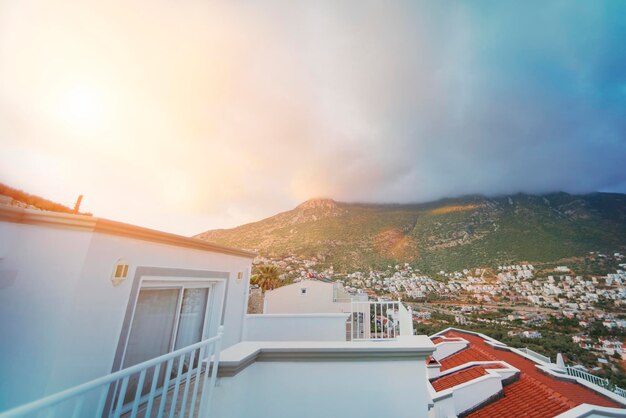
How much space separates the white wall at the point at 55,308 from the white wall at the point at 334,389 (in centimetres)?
176

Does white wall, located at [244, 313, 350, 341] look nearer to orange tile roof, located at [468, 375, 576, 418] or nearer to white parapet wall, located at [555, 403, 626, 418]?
white parapet wall, located at [555, 403, 626, 418]

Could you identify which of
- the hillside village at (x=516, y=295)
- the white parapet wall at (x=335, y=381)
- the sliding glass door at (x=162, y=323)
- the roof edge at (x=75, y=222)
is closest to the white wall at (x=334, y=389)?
the white parapet wall at (x=335, y=381)

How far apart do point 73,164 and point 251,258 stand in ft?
30.2

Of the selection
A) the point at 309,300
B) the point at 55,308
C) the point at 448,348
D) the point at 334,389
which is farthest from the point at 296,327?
the point at 448,348

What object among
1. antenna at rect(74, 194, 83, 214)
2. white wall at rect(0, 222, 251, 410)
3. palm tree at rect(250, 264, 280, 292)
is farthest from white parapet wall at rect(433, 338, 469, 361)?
antenna at rect(74, 194, 83, 214)

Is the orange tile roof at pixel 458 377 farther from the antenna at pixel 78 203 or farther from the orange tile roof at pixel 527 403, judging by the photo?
the antenna at pixel 78 203

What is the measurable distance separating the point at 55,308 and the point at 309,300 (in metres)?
15.8

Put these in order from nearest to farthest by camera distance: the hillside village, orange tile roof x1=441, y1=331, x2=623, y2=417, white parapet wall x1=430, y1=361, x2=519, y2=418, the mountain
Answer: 1. orange tile roof x1=441, y1=331, x2=623, y2=417
2. white parapet wall x1=430, y1=361, x2=519, y2=418
3. the hillside village
4. the mountain

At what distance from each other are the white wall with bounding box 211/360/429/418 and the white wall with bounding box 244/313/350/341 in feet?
11.8

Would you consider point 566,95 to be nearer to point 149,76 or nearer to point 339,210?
point 339,210

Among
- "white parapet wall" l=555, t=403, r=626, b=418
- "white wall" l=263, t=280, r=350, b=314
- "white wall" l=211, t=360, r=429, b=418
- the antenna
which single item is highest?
the antenna

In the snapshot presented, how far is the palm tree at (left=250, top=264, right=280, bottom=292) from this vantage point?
2450 centimetres

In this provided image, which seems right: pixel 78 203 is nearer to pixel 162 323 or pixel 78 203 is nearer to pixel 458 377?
pixel 162 323

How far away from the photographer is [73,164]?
952cm
